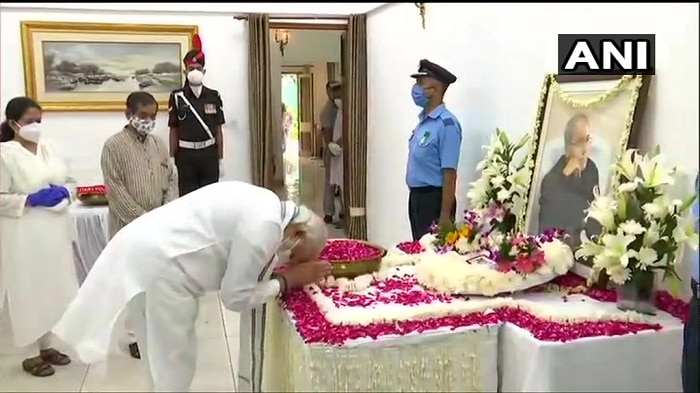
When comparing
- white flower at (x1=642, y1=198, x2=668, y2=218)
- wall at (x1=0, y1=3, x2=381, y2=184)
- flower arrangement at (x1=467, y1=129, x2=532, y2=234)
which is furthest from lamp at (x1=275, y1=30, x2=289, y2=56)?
white flower at (x1=642, y1=198, x2=668, y2=218)

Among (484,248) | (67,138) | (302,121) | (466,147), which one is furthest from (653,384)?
(67,138)

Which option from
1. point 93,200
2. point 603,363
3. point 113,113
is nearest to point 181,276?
point 603,363

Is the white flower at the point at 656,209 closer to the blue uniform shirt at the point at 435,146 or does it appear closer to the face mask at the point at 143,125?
the blue uniform shirt at the point at 435,146

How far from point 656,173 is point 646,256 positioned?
0.12 m

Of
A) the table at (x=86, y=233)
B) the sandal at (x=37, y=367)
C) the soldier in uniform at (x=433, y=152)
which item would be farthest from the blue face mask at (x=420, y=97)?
the sandal at (x=37, y=367)

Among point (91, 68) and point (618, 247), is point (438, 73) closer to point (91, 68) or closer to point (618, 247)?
point (618, 247)

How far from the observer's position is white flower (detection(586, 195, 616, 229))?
41.4 inches

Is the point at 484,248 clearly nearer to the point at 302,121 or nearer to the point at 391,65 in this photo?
the point at 302,121

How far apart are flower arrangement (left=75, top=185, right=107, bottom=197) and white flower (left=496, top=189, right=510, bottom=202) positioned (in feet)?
3.87

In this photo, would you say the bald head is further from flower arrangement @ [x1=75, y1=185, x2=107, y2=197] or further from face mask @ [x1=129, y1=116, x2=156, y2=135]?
flower arrangement @ [x1=75, y1=185, x2=107, y2=197]

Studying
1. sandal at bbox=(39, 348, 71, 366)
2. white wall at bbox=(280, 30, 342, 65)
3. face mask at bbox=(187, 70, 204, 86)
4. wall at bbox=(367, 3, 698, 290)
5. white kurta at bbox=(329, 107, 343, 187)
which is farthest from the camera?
face mask at bbox=(187, 70, 204, 86)

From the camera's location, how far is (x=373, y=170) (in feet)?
8.03

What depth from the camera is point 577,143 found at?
126cm

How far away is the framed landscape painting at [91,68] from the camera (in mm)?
2449
